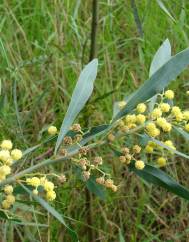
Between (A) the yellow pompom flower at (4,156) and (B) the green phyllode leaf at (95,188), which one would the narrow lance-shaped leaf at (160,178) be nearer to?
(B) the green phyllode leaf at (95,188)

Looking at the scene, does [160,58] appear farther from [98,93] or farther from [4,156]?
[98,93]

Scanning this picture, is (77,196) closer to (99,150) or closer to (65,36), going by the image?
(99,150)

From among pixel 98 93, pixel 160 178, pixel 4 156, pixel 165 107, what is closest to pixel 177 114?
pixel 165 107

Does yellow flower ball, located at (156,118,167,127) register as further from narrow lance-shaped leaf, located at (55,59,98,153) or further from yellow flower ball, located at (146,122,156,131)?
narrow lance-shaped leaf, located at (55,59,98,153)

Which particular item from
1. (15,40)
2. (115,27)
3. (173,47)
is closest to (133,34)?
(115,27)

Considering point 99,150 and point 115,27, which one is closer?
point 99,150
